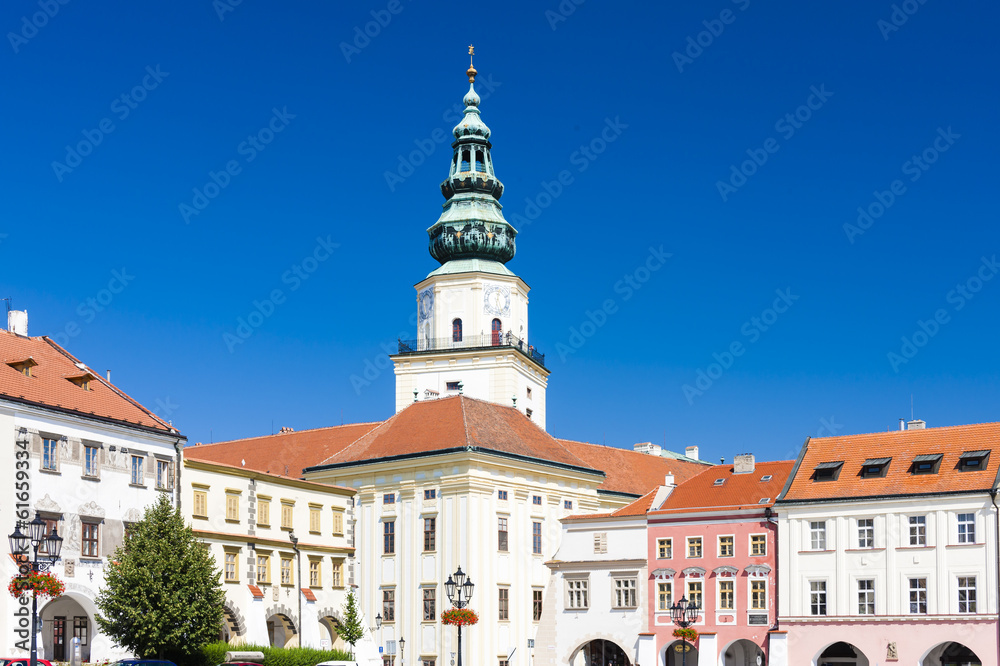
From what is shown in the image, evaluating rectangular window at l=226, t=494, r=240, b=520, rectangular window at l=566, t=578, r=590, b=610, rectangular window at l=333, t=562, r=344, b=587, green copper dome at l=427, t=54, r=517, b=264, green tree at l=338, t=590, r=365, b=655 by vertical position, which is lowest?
green tree at l=338, t=590, r=365, b=655

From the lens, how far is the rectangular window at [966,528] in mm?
54625

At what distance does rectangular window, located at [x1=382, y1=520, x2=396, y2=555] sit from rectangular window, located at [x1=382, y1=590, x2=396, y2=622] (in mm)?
1983

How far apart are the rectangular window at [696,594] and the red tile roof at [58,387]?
23.4 metres

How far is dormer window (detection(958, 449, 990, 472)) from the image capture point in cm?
5575

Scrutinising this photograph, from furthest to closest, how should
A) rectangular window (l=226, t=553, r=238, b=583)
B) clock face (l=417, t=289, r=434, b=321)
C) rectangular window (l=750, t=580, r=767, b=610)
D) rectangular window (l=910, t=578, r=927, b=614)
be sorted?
1. clock face (l=417, t=289, r=434, b=321)
2. rectangular window (l=750, t=580, r=767, b=610)
3. rectangular window (l=226, t=553, r=238, b=583)
4. rectangular window (l=910, t=578, r=927, b=614)

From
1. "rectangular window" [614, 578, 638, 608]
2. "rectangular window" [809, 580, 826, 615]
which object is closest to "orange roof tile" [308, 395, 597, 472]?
"rectangular window" [614, 578, 638, 608]

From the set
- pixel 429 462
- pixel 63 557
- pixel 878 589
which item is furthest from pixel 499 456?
pixel 63 557

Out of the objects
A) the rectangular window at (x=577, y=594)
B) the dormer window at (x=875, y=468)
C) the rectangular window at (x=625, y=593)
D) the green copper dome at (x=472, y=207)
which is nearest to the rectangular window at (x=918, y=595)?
the dormer window at (x=875, y=468)

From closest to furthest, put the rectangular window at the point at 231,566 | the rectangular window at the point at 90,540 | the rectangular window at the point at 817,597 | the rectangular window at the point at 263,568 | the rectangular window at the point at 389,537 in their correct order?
the rectangular window at the point at 90,540
the rectangular window at the point at 231,566
the rectangular window at the point at 817,597
the rectangular window at the point at 263,568
the rectangular window at the point at 389,537

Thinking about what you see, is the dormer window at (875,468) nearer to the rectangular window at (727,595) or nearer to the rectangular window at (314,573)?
the rectangular window at (727,595)

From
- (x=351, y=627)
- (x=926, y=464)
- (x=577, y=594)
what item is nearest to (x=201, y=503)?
(x=351, y=627)

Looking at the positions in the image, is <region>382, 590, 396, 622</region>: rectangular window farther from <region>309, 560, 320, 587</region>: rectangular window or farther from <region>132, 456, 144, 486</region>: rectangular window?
<region>132, 456, 144, 486</region>: rectangular window

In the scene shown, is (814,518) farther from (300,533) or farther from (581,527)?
(300,533)

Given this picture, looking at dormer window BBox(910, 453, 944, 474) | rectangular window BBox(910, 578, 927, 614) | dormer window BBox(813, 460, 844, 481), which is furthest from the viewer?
dormer window BBox(813, 460, 844, 481)
